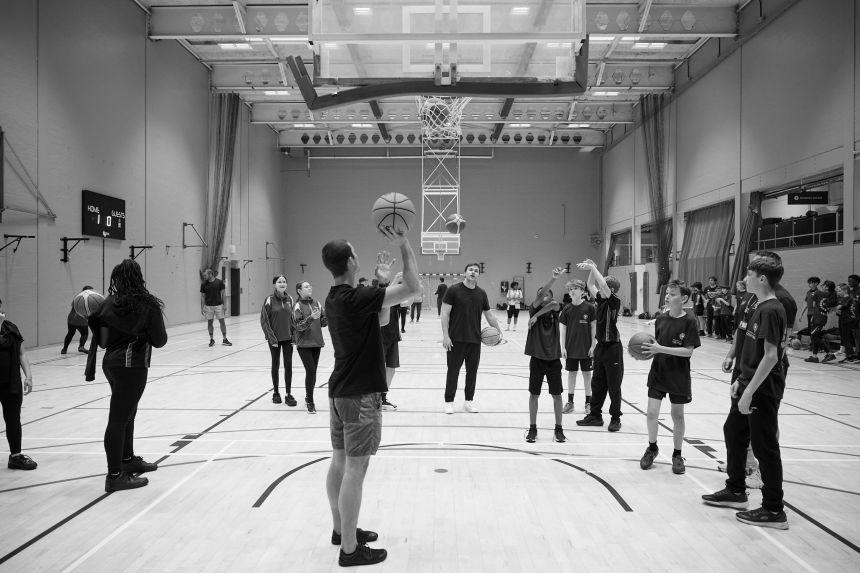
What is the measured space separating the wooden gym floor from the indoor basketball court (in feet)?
0.11

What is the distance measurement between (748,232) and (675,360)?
14.7 meters

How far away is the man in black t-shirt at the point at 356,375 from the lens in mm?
3082

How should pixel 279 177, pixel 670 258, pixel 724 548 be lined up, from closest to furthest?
pixel 724 548 < pixel 670 258 < pixel 279 177

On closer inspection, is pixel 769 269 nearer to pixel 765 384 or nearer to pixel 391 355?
pixel 765 384

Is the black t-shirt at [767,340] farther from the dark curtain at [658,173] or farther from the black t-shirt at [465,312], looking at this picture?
the dark curtain at [658,173]

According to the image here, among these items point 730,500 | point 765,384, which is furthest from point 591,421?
point 765,384

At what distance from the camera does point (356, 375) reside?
3.09 m

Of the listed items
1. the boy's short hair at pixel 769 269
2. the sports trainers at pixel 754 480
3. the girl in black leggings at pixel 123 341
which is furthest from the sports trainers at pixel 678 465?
the girl in black leggings at pixel 123 341

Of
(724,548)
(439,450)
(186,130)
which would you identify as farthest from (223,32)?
(724,548)

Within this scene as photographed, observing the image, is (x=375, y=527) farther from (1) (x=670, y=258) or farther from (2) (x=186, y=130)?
(1) (x=670, y=258)

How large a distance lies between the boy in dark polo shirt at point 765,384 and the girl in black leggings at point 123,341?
4.07 meters

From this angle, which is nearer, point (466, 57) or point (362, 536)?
point (362, 536)

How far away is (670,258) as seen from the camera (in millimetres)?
23031

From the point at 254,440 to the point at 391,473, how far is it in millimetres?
1777
